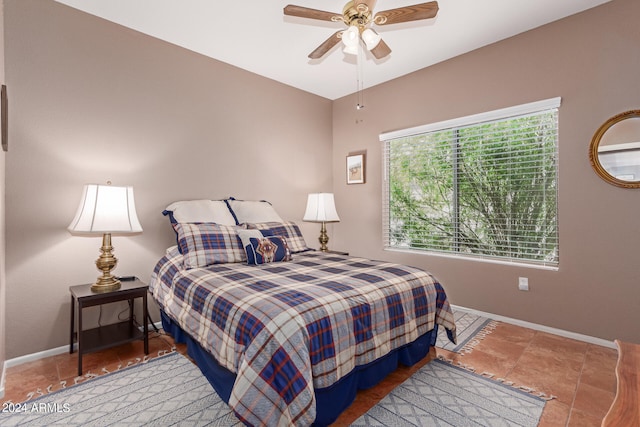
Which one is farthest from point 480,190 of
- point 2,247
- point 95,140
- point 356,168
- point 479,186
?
point 2,247

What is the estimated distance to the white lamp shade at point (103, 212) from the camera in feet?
7.22

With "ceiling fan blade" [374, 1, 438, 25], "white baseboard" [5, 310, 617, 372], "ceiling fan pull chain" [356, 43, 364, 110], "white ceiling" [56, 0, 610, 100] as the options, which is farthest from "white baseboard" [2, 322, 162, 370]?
"ceiling fan blade" [374, 1, 438, 25]

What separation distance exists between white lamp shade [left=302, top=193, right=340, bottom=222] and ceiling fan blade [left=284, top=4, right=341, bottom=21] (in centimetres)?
201

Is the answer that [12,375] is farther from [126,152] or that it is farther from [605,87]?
[605,87]

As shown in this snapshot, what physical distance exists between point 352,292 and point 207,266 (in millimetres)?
1238

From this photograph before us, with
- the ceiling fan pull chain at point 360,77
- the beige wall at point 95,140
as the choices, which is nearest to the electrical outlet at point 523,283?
the ceiling fan pull chain at point 360,77

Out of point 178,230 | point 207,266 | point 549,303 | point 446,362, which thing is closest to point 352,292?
point 446,362

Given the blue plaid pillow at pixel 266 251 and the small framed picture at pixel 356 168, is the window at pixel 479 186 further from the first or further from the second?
the blue plaid pillow at pixel 266 251

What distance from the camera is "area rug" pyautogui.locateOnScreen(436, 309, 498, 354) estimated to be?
2553 mm

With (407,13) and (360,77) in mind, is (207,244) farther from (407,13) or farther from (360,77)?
(360,77)

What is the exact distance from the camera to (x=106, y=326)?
2639 millimetres

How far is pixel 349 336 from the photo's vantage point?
A: 1.68 metres

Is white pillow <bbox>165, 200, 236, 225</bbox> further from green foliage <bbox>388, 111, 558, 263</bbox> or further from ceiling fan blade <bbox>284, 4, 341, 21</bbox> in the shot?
green foliage <bbox>388, 111, 558, 263</bbox>

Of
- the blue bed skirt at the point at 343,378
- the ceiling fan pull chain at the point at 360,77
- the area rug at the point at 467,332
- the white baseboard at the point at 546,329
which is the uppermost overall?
the ceiling fan pull chain at the point at 360,77
